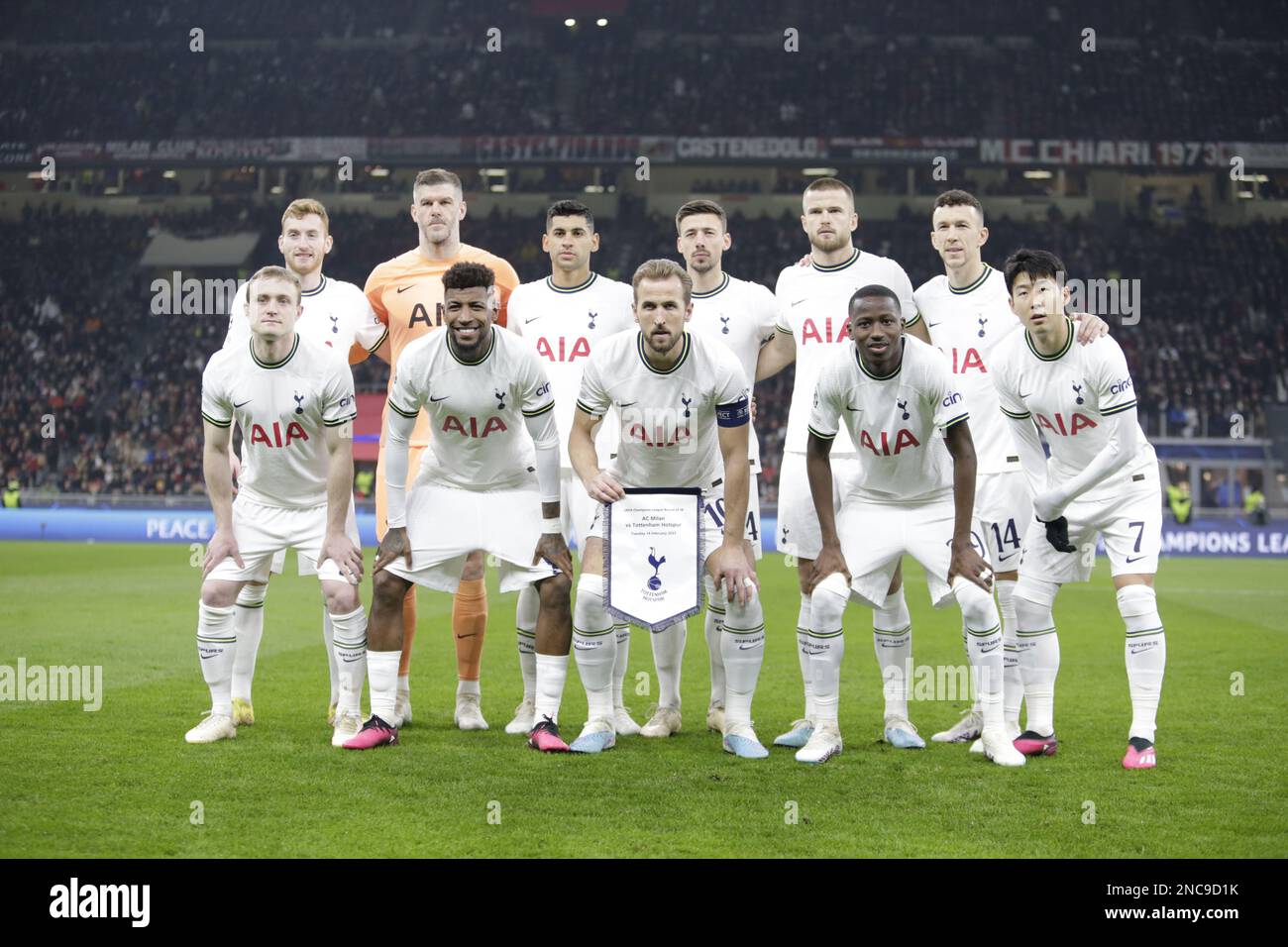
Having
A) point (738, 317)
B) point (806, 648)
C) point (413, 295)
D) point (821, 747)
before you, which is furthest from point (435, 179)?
point (821, 747)

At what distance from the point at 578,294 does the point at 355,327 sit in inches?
49.7

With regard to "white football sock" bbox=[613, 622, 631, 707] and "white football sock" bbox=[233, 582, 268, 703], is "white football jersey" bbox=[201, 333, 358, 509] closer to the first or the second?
"white football sock" bbox=[233, 582, 268, 703]

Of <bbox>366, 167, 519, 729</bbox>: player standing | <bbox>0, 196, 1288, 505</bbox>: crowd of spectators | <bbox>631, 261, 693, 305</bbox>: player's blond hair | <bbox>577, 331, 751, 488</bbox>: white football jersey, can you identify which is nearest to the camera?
<bbox>631, 261, 693, 305</bbox>: player's blond hair

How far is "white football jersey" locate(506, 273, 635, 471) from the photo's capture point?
741cm

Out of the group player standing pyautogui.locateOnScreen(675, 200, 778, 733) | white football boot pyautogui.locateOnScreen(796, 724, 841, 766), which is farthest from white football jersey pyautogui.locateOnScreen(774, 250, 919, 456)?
white football boot pyautogui.locateOnScreen(796, 724, 841, 766)

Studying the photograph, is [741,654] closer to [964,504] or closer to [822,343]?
[964,504]

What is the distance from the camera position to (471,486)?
672cm

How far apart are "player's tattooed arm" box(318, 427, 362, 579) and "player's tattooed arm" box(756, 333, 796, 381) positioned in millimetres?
2262

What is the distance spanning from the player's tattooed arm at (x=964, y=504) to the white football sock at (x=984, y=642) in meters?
0.07

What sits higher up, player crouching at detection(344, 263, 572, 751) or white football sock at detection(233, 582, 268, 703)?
player crouching at detection(344, 263, 572, 751)

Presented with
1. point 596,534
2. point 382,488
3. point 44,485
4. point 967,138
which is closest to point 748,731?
point 596,534

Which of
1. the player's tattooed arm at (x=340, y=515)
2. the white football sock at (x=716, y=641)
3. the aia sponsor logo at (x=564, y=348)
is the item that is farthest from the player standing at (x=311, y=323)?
the white football sock at (x=716, y=641)

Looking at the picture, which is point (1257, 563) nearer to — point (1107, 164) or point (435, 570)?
point (1107, 164)

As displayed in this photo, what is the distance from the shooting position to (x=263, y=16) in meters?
38.6
